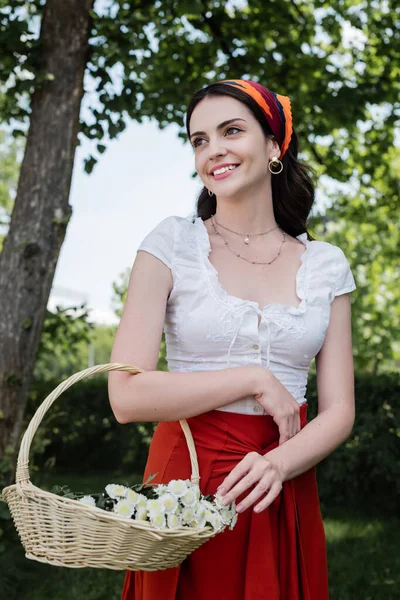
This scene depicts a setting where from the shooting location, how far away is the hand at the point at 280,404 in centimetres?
188

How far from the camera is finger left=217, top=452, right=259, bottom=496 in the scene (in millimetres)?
1732

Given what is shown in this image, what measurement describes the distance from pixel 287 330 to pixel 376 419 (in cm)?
549

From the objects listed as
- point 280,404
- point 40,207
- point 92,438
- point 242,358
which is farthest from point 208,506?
point 92,438

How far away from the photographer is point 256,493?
1766 millimetres

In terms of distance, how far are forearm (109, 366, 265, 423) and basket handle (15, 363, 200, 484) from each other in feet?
0.15

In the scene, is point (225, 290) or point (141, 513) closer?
point (141, 513)

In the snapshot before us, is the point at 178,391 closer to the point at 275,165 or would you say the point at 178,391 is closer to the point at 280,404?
the point at 280,404

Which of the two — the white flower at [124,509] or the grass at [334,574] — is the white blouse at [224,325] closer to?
the white flower at [124,509]

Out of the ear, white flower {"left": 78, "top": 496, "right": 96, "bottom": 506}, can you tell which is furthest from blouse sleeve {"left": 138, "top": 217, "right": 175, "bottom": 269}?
white flower {"left": 78, "top": 496, "right": 96, "bottom": 506}

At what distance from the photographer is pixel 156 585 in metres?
1.88

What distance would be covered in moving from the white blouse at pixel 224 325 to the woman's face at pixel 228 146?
20cm

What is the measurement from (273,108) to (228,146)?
→ 0.75ft

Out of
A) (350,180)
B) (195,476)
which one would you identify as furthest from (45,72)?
(350,180)

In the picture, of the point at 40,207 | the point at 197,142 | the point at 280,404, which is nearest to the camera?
the point at 280,404
